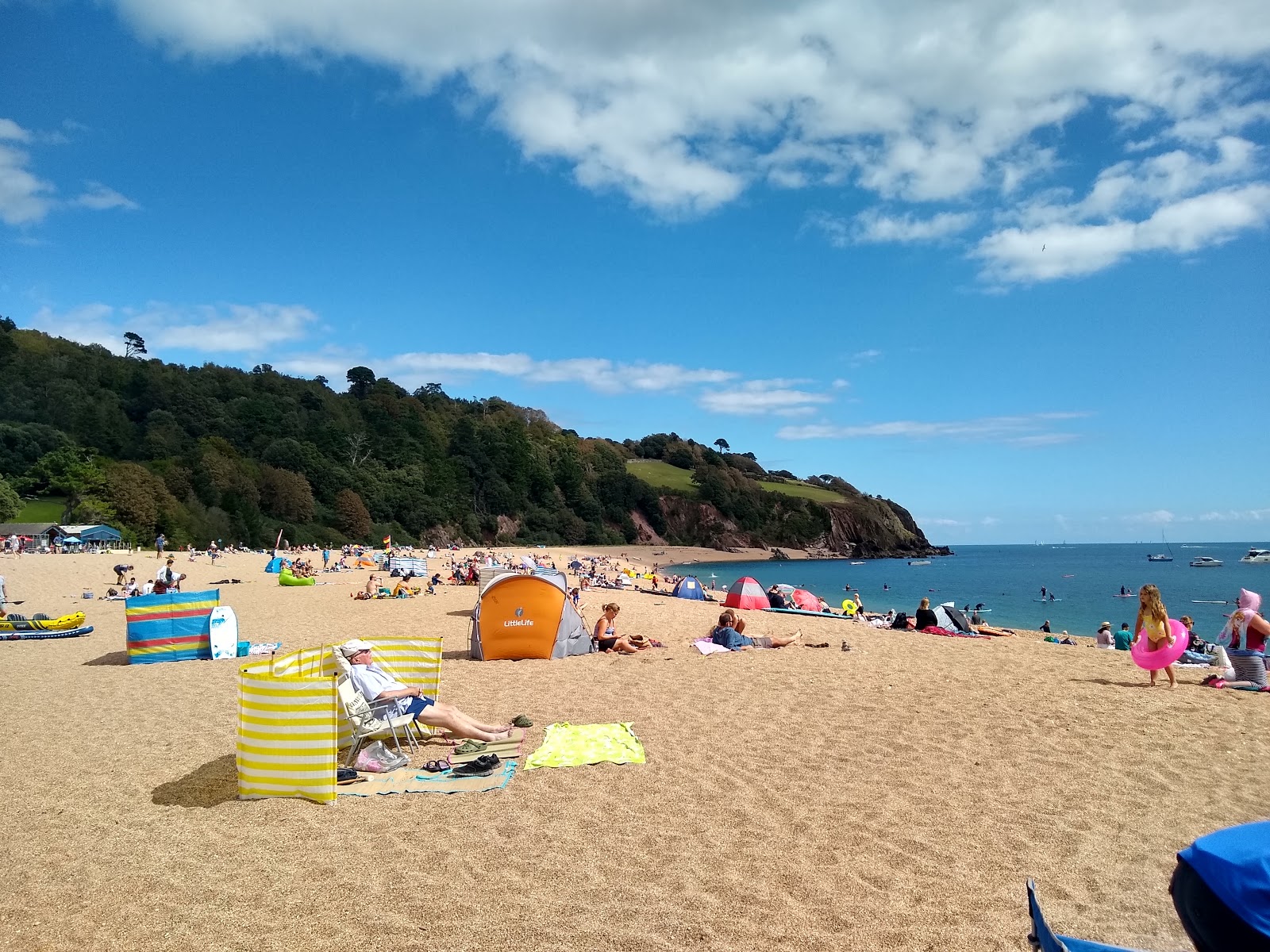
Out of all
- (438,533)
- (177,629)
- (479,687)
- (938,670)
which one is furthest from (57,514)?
(938,670)

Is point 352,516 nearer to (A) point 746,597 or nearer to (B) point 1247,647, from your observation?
(A) point 746,597

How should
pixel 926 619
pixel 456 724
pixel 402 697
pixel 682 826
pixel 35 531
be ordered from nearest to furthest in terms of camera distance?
pixel 682 826, pixel 402 697, pixel 456 724, pixel 926 619, pixel 35 531

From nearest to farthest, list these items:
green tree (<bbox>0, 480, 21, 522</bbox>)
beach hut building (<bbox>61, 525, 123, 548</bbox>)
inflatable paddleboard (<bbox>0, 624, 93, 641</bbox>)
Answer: inflatable paddleboard (<bbox>0, 624, 93, 641</bbox>) < beach hut building (<bbox>61, 525, 123, 548</bbox>) < green tree (<bbox>0, 480, 21, 522</bbox>)

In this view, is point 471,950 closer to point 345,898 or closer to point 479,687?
point 345,898

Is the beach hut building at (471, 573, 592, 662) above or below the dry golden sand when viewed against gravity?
above

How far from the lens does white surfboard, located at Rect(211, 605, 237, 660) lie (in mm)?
11305

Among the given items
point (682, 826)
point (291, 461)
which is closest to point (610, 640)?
point (682, 826)

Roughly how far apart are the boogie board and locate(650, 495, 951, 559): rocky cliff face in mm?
85739

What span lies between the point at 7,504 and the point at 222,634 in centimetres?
4887

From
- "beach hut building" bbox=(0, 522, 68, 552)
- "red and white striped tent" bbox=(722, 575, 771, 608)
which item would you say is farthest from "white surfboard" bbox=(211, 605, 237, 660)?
"beach hut building" bbox=(0, 522, 68, 552)

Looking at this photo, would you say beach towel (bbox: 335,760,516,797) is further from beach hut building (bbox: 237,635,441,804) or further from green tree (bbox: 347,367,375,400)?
green tree (bbox: 347,367,375,400)

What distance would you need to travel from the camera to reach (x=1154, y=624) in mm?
8938

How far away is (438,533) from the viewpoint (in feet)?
245

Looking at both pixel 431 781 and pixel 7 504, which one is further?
pixel 7 504
